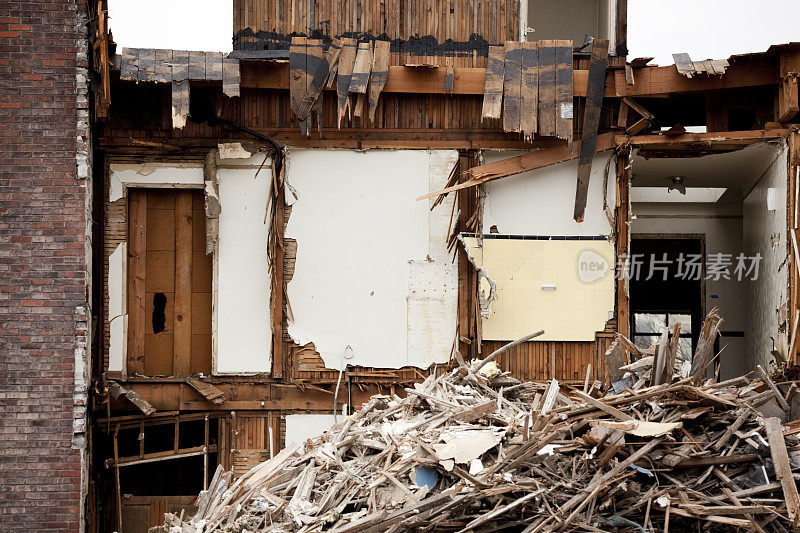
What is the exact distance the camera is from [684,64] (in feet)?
34.2

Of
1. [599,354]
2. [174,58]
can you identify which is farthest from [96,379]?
[599,354]

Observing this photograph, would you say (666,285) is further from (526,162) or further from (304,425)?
(304,425)

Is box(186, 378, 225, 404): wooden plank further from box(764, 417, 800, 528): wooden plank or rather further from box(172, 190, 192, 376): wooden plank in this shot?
box(764, 417, 800, 528): wooden plank

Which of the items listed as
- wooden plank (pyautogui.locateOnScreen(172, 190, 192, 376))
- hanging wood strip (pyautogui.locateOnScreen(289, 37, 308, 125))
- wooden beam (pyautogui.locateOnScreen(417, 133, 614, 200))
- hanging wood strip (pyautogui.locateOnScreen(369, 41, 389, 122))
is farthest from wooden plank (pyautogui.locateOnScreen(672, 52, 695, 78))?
wooden plank (pyautogui.locateOnScreen(172, 190, 192, 376))

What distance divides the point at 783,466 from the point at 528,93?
224 inches

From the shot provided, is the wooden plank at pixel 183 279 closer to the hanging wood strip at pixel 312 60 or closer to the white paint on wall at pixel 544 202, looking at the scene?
the hanging wood strip at pixel 312 60

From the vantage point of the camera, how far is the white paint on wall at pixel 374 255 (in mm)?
11039

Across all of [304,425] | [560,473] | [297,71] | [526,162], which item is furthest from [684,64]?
[304,425]

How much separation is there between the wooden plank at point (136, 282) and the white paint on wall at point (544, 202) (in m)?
4.71

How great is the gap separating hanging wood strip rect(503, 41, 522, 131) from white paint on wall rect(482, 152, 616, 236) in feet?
2.23

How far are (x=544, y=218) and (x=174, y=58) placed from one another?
5.33 metres

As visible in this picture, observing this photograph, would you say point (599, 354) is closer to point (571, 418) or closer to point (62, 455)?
point (571, 418)

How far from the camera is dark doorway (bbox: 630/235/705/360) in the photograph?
1650 centimetres

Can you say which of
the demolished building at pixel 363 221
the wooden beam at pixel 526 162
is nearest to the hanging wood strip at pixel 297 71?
the demolished building at pixel 363 221
